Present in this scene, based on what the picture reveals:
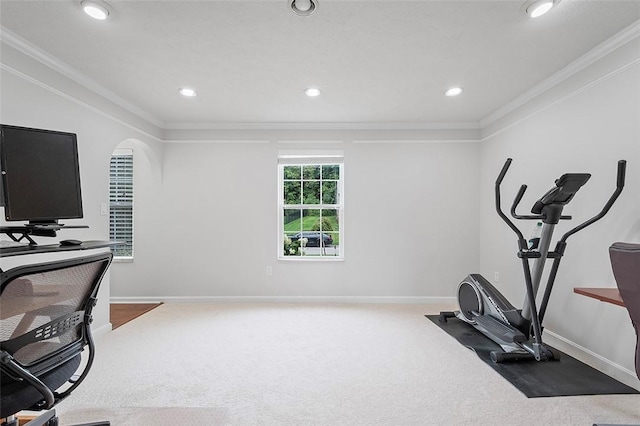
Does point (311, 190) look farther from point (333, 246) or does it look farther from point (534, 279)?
point (534, 279)

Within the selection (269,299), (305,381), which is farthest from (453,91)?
(269,299)

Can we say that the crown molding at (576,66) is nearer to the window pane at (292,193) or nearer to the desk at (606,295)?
the desk at (606,295)

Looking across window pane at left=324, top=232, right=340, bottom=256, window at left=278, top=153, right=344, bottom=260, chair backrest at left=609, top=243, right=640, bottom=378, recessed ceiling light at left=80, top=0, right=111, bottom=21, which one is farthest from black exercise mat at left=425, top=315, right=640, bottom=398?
recessed ceiling light at left=80, top=0, right=111, bottom=21

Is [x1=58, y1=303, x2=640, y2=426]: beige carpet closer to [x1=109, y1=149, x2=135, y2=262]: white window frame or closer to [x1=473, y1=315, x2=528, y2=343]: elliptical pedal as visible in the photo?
[x1=473, y1=315, x2=528, y2=343]: elliptical pedal

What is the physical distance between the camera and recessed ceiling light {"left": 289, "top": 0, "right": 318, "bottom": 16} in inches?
76.0

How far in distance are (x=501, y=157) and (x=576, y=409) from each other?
2.77 metres

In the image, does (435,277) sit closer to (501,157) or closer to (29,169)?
(501,157)

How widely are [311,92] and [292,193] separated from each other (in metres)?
1.66

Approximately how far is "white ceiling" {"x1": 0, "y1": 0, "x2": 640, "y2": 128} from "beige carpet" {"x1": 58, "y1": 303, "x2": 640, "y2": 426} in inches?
97.2

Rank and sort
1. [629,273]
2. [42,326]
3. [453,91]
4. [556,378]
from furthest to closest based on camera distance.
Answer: [453,91]
[556,378]
[629,273]
[42,326]

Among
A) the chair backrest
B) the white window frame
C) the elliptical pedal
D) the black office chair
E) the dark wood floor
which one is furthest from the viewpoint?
the white window frame

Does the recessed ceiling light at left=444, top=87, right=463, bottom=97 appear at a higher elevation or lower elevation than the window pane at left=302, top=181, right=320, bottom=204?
higher

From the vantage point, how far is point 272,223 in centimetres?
450

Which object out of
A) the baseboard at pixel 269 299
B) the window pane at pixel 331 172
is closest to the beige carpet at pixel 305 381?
the baseboard at pixel 269 299
